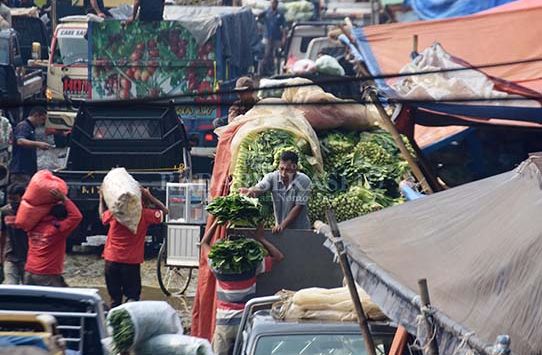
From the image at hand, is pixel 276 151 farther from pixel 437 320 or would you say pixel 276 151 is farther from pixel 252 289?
pixel 437 320

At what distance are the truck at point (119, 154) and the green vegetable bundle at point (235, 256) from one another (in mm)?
5410

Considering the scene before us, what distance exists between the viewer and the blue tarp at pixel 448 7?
71.6 feet

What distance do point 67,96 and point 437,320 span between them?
20769 mm

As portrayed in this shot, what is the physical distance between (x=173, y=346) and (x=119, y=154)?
10.3m

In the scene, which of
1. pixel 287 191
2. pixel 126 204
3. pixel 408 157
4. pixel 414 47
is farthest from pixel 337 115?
pixel 408 157

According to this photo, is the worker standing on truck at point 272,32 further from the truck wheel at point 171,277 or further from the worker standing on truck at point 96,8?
the truck wheel at point 171,277

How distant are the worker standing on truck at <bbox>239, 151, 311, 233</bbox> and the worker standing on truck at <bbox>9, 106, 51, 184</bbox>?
5928mm

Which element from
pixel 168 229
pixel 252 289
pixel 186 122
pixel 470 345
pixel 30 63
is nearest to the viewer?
pixel 470 345

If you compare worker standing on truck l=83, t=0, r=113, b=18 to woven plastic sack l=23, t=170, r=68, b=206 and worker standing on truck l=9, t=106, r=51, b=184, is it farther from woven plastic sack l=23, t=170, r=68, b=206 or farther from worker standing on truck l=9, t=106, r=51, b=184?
woven plastic sack l=23, t=170, r=68, b=206

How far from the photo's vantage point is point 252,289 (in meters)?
12.3

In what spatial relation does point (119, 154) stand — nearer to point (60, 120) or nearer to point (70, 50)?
point (60, 120)

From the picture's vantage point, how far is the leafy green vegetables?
27.8 ft

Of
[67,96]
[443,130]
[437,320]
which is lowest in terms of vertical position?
[67,96]

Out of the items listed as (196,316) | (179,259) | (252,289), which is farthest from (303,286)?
(179,259)
